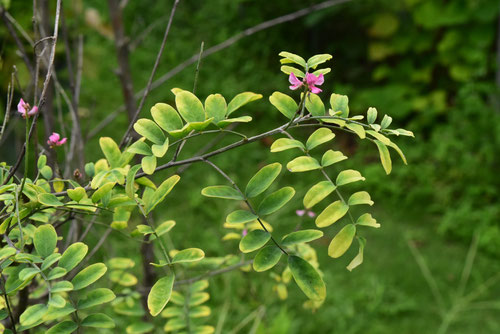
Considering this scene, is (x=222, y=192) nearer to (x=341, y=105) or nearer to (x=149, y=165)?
(x=149, y=165)

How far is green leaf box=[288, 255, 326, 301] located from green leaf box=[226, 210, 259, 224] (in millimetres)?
88

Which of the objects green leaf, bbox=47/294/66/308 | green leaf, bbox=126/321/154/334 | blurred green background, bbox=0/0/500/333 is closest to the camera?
green leaf, bbox=47/294/66/308

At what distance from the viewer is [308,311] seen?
260cm

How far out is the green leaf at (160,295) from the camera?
0.78 metres

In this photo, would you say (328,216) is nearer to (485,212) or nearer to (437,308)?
(437,308)

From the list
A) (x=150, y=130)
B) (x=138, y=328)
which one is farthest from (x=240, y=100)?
(x=138, y=328)

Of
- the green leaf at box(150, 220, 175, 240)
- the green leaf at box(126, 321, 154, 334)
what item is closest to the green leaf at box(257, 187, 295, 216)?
the green leaf at box(150, 220, 175, 240)

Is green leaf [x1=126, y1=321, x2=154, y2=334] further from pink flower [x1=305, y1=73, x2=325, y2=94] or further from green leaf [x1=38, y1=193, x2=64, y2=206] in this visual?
pink flower [x1=305, y1=73, x2=325, y2=94]

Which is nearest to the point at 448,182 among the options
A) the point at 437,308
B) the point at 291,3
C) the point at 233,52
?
the point at 437,308

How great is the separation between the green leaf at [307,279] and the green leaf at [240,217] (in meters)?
0.09

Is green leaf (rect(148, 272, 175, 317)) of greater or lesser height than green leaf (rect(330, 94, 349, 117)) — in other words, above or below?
below

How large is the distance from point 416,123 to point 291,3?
1.28m

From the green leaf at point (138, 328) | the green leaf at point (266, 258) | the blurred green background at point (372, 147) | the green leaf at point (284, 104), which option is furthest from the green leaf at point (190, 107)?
the blurred green background at point (372, 147)

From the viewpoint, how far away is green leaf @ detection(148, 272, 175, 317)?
0.78 meters
